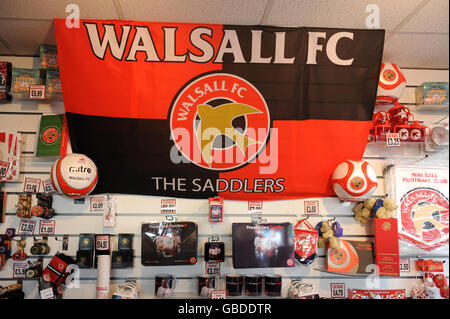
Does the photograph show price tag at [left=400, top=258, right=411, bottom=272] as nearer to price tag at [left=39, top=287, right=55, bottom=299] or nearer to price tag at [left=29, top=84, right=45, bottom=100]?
price tag at [left=39, top=287, right=55, bottom=299]

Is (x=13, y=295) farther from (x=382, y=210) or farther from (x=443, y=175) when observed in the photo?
(x=443, y=175)

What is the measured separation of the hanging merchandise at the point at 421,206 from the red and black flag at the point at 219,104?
0.63 meters

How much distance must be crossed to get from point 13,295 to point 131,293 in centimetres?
93

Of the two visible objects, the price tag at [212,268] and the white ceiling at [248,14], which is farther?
the price tag at [212,268]

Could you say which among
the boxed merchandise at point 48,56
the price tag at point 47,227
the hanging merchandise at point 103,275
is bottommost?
the hanging merchandise at point 103,275

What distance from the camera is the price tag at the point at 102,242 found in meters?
2.89

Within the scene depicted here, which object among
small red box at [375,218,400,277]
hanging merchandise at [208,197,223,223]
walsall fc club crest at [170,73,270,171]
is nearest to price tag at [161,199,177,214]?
hanging merchandise at [208,197,223,223]

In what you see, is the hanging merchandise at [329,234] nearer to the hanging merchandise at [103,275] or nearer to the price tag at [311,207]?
the price tag at [311,207]

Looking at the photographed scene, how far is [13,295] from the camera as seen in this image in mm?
2715

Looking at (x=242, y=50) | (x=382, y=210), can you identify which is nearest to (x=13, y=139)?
(x=242, y=50)

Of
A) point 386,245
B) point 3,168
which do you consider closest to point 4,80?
point 3,168

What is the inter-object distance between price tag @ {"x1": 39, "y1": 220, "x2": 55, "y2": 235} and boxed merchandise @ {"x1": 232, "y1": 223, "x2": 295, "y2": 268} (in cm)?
155

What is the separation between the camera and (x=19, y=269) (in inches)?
114

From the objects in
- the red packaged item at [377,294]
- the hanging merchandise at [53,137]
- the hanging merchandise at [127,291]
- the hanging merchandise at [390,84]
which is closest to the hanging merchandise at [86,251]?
the hanging merchandise at [127,291]
